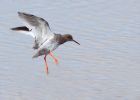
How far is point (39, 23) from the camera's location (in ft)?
37.0

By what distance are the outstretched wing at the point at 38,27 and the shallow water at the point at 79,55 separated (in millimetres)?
791

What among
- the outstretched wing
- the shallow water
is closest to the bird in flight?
the outstretched wing

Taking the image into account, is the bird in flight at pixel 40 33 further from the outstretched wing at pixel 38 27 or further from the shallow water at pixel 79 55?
the shallow water at pixel 79 55

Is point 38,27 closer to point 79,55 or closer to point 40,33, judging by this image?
point 40,33

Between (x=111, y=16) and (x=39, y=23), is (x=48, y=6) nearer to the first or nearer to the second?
(x=111, y=16)

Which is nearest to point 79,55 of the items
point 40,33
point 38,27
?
point 40,33

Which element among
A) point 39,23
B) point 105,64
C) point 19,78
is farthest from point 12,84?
point 105,64

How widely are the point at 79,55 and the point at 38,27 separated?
6.46 feet

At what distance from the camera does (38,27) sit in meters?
11.4

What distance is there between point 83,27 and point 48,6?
5.71ft

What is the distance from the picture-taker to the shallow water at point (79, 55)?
1131cm

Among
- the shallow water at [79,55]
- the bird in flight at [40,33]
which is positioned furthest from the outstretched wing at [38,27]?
the shallow water at [79,55]

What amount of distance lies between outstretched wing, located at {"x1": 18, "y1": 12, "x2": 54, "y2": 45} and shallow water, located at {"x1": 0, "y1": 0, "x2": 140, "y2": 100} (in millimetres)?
791

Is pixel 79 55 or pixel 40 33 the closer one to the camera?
pixel 40 33
